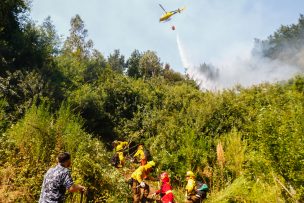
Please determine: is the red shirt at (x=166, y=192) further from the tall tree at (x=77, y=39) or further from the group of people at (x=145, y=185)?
the tall tree at (x=77, y=39)

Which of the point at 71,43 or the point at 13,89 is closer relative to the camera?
the point at 13,89

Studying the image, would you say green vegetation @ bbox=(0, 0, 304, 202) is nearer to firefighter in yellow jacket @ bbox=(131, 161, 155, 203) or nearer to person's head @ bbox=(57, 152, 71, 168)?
firefighter in yellow jacket @ bbox=(131, 161, 155, 203)

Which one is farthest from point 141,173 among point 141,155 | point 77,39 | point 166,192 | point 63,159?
point 77,39

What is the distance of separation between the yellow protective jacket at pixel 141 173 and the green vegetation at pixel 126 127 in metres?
0.53

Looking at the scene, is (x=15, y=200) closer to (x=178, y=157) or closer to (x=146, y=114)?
(x=178, y=157)

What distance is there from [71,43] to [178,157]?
3719 cm

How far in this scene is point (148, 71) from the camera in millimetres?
51844

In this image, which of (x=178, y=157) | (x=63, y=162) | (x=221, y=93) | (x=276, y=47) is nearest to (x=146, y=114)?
(x=221, y=93)

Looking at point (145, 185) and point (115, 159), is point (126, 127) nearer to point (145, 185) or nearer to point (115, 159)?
point (115, 159)

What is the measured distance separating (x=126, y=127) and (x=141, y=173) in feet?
35.1

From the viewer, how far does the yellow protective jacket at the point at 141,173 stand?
1129cm

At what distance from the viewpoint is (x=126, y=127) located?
22.0 metres

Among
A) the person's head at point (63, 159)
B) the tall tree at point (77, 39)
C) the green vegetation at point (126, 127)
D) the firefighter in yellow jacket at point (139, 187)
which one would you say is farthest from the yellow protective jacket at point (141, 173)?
the tall tree at point (77, 39)

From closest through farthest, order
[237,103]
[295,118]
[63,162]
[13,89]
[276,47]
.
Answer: [63,162]
[295,118]
[13,89]
[237,103]
[276,47]
